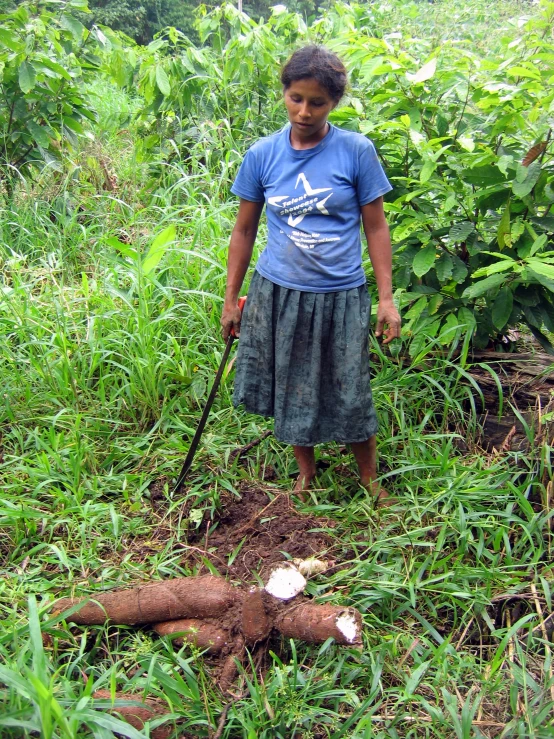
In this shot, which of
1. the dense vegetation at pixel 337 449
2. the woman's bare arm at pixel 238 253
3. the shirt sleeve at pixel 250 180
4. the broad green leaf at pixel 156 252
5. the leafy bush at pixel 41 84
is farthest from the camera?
the leafy bush at pixel 41 84

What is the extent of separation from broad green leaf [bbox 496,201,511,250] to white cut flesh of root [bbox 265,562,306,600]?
1.43 metres

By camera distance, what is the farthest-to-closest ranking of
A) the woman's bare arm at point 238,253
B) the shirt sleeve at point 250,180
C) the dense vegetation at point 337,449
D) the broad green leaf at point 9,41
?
the broad green leaf at point 9,41 → the woman's bare arm at point 238,253 → the shirt sleeve at point 250,180 → the dense vegetation at point 337,449

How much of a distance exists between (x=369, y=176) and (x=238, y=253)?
537 millimetres

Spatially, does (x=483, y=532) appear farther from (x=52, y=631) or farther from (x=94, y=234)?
(x=94, y=234)

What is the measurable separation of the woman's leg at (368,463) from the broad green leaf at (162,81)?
2605 mm

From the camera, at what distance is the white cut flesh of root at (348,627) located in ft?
5.68

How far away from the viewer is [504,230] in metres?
2.45

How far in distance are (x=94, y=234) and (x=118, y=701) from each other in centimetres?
296

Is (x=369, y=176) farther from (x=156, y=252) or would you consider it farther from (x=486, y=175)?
(x=156, y=252)

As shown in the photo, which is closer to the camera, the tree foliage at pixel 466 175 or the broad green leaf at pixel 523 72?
the broad green leaf at pixel 523 72

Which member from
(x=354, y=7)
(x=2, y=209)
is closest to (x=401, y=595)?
(x=2, y=209)

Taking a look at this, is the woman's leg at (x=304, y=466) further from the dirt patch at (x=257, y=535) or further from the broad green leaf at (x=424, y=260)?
the broad green leaf at (x=424, y=260)

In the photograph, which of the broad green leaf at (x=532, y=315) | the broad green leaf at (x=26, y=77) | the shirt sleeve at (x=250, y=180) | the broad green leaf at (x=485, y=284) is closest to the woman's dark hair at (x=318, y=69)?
the shirt sleeve at (x=250, y=180)

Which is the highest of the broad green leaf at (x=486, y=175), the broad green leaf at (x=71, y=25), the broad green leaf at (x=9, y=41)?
the broad green leaf at (x=71, y=25)
